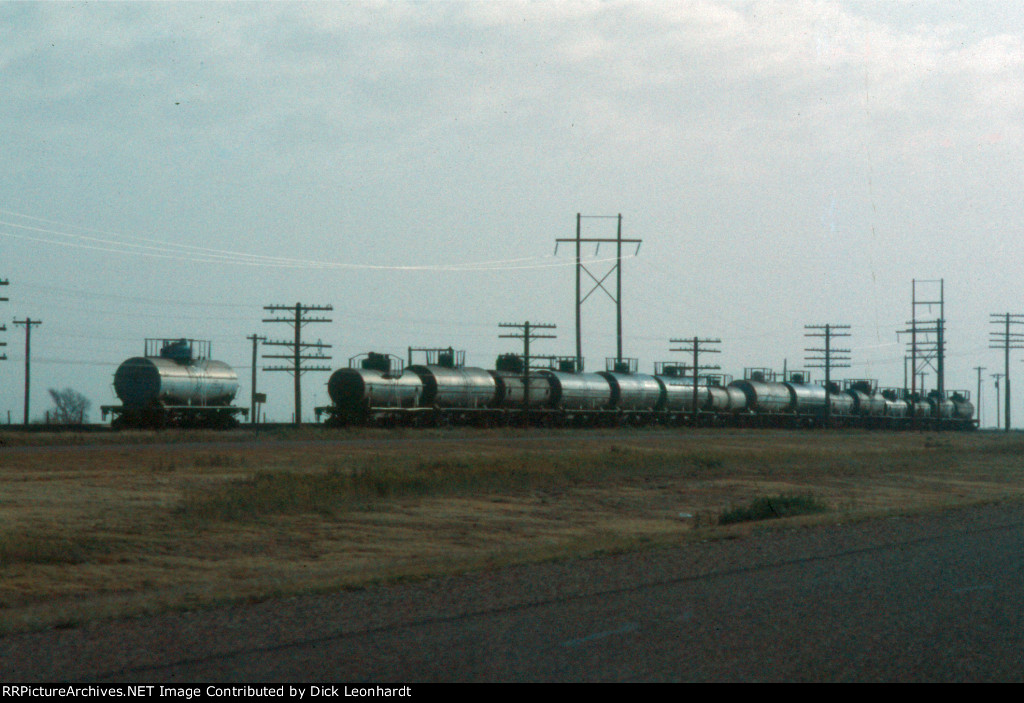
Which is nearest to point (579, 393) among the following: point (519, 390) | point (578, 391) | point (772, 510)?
point (578, 391)

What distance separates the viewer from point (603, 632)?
8.04 meters

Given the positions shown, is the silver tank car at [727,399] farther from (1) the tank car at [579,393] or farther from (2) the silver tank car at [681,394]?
(1) the tank car at [579,393]

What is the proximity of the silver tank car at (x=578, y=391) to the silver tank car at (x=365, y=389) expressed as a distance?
11.2m

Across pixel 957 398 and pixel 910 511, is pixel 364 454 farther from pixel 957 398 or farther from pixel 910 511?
pixel 957 398

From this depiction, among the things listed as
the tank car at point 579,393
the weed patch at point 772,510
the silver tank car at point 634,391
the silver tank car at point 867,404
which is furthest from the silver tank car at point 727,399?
the weed patch at point 772,510

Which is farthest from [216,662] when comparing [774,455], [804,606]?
[774,455]

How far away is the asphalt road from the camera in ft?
22.5

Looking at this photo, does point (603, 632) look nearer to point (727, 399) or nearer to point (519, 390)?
point (519, 390)

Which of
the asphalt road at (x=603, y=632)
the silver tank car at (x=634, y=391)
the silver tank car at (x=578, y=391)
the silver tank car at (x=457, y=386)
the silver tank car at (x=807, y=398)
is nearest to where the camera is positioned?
the asphalt road at (x=603, y=632)

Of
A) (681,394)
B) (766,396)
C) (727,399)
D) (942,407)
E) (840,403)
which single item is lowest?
(942,407)

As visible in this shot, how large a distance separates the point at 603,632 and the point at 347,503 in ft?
49.6

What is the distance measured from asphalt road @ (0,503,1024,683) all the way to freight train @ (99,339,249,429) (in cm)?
3695

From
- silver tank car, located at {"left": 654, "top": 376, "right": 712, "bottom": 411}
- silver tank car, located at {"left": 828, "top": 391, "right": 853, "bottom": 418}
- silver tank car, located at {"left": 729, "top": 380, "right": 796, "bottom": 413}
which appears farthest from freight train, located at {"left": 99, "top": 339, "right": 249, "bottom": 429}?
silver tank car, located at {"left": 828, "top": 391, "right": 853, "bottom": 418}

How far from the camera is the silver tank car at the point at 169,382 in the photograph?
45.6 metres
